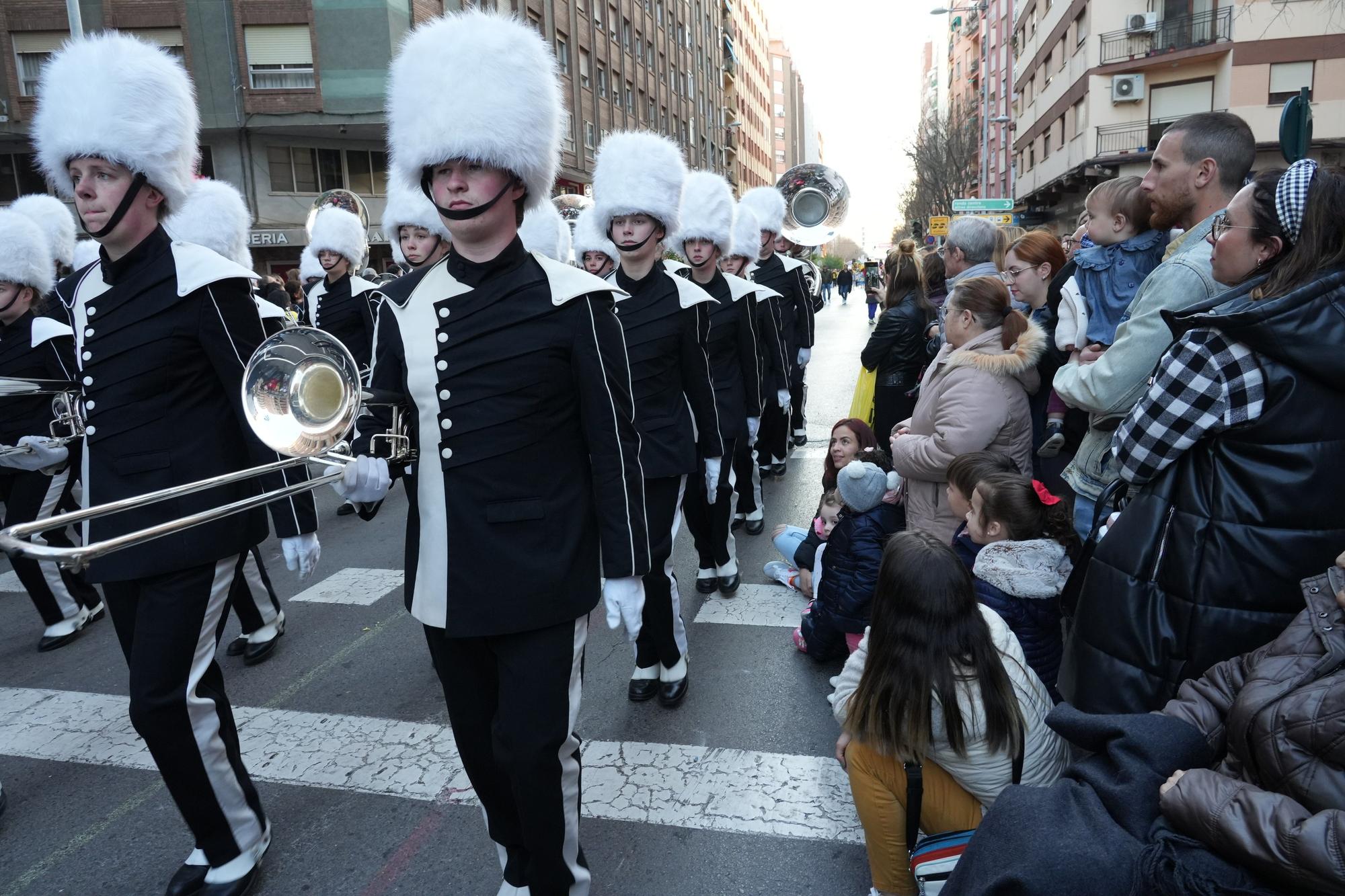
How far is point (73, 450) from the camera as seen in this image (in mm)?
4930

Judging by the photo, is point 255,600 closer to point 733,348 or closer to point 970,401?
point 733,348

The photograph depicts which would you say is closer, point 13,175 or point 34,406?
point 34,406

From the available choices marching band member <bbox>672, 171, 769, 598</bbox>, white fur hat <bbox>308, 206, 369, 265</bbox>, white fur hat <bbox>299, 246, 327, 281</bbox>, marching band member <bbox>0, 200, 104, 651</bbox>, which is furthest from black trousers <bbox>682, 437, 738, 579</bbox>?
white fur hat <bbox>299, 246, 327, 281</bbox>

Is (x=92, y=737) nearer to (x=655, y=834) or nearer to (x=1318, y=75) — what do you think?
(x=655, y=834)

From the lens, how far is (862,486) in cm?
448

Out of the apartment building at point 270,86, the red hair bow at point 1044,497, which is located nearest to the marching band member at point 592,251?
the red hair bow at point 1044,497

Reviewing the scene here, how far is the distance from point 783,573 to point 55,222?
5.81 m

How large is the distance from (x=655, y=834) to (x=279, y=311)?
247cm

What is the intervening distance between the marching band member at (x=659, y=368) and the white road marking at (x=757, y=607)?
1.01 meters

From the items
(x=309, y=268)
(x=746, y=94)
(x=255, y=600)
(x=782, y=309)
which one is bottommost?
(x=255, y=600)

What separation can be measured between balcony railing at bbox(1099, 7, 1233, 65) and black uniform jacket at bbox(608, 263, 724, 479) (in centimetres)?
3204

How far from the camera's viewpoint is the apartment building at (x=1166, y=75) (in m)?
27.7

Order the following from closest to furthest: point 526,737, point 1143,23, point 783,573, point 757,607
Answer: point 526,737
point 757,607
point 783,573
point 1143,23

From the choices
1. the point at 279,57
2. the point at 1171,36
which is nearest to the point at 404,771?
the point at 279,57
